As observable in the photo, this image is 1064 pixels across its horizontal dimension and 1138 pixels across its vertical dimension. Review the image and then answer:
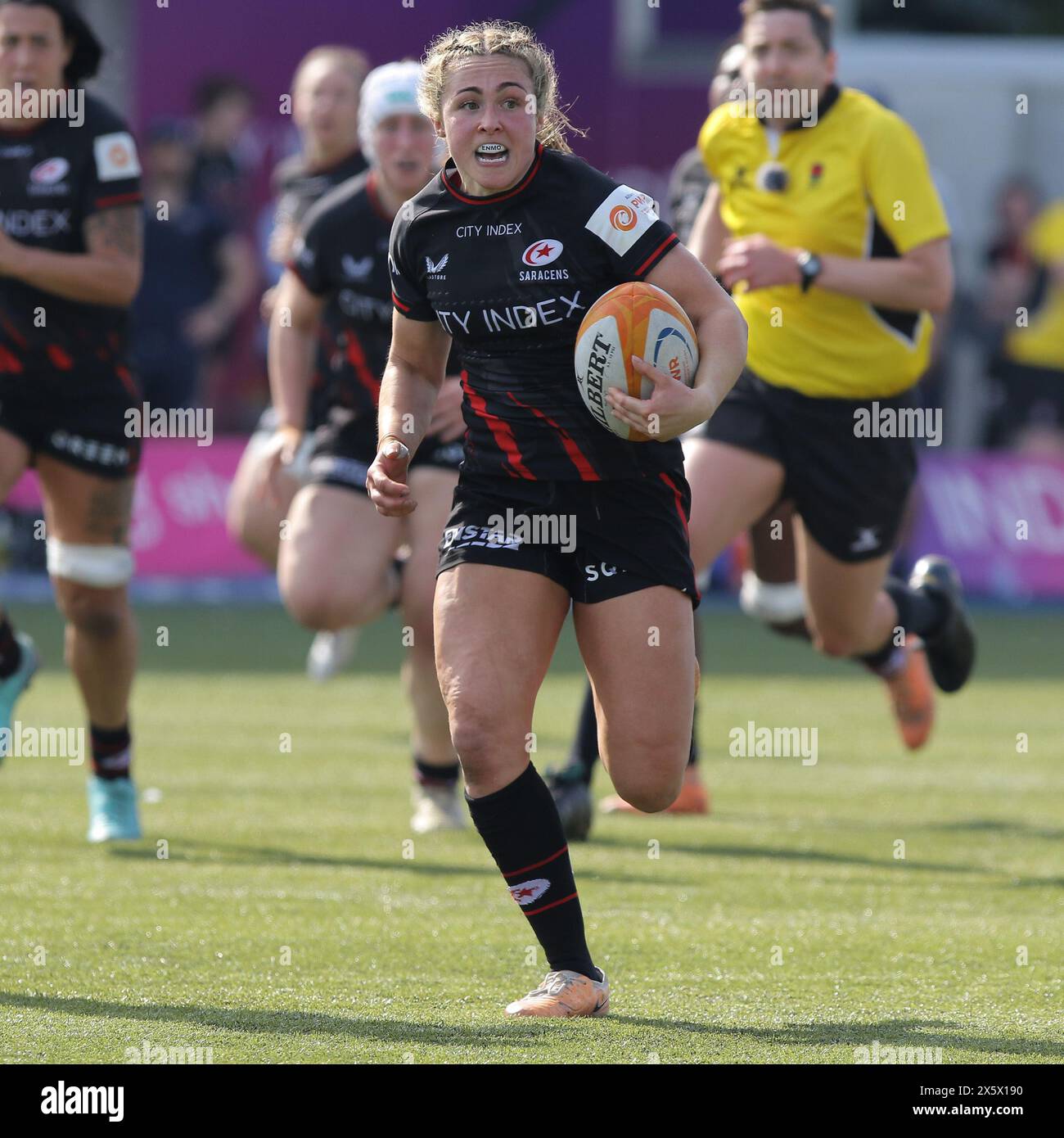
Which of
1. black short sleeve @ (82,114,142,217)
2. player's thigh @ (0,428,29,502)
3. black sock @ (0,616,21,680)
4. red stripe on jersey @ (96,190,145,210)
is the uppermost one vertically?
black short sleeve @ (82,114,142,217)

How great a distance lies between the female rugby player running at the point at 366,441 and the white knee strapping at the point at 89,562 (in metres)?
0.62

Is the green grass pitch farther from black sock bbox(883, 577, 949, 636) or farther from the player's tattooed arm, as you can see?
the player's tattooed arm

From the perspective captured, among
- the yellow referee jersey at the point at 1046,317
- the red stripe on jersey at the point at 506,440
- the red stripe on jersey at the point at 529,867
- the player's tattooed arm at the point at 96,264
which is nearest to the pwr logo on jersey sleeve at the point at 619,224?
the red stripe on jersey at the point at 506,440

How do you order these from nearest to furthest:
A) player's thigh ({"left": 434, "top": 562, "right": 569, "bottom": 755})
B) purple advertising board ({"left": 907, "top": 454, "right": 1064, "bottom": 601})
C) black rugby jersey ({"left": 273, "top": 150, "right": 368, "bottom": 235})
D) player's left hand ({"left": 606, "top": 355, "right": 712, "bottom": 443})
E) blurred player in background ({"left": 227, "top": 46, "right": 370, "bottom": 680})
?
player's left hand ({"left": 606, "top": 355, "right": 712, "bottom": 443}) → player's thigh ({"left": 434, "top": 562, "right": 569, "bottom": 755}) → blurred player in background ({"left": 227, "top": 46, "right": 370, "bottom": 680}) → black rugby jersey ({"left": 273, "top": 150, "right": 368, "bottom": 235}) → purple advertising board ({"left": 907, "top": 454, "right": 1064, "bottom": 601})

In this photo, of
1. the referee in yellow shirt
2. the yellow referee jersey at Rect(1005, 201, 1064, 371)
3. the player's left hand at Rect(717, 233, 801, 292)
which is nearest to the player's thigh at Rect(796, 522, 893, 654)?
the referee in yellow shirt

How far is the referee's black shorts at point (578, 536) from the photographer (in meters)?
4.99

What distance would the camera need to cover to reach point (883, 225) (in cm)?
726

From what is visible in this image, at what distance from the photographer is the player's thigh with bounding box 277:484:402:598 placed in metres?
7.52

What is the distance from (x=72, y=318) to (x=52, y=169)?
0.48 metres

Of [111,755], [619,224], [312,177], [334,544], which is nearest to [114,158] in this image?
[334,544]

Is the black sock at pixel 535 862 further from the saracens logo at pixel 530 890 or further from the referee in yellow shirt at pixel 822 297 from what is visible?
the referee in yellow shirt at pixel 822 297

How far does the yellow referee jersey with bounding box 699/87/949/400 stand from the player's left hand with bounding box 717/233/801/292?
0.23 metres

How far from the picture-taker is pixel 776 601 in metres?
8.37

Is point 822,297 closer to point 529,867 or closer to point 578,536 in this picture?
point 578,536
